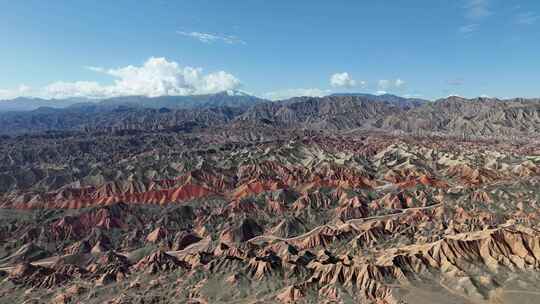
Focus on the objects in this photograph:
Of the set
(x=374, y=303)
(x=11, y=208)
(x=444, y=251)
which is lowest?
(x=11, y=208)

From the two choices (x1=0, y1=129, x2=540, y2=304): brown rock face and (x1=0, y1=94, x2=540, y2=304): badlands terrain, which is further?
(x1=0, y1=129, x2=540, y2=304): brown rock face

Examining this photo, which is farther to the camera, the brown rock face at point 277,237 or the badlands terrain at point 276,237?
the brown rock face at point 277,237

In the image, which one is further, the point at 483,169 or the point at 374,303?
the point at 483,169

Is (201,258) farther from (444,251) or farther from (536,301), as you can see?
(536,301)

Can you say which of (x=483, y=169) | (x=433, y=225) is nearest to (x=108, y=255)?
(x=433, y=225)

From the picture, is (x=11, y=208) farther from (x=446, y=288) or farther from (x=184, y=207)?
(x=446, y=288)

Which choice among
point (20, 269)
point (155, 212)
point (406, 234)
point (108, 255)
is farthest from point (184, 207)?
point (406, 234)

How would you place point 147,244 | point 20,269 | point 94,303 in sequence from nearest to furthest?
1. point 94,303
2. point 20,269
3. point 147,244

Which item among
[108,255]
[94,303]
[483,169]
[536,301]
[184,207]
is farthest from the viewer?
[483,169]

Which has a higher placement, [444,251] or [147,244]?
[444,251]
